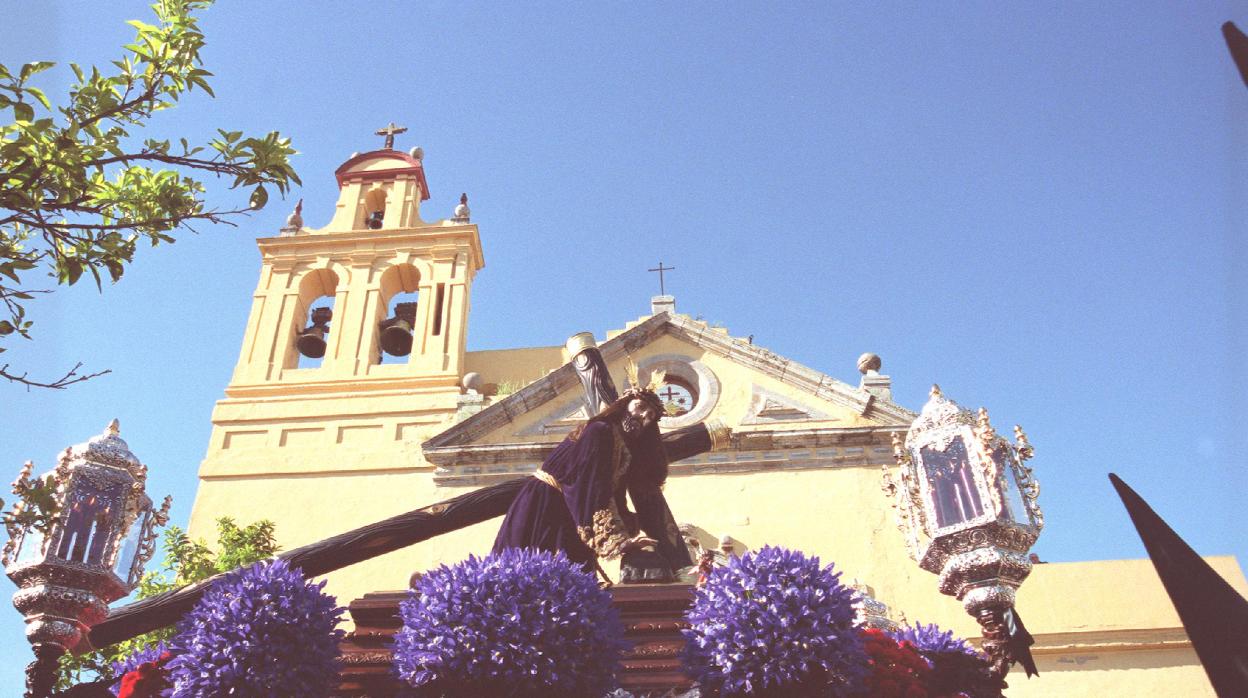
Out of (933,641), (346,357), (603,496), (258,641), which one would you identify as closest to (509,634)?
(258,641)

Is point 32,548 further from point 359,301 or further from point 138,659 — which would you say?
point 359,301

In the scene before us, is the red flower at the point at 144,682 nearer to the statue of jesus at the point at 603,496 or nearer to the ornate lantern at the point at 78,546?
the ornate lantern at the point at 78,546

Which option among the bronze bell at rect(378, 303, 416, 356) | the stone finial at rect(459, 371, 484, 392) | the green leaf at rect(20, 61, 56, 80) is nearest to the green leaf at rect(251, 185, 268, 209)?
the green leaf at rect(20, 61, 56, 80)

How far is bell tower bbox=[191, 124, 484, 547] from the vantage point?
15.7 meters

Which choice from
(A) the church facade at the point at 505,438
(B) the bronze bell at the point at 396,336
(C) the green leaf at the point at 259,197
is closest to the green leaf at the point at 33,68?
(C) the green leaf at the point at 259,197

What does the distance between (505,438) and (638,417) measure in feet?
36.5

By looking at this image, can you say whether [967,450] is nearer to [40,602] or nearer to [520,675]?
[520,675]

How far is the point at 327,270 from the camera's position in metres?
18.5

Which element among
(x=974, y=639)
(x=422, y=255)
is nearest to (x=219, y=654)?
(x=974, y=639)

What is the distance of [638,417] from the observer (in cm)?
457

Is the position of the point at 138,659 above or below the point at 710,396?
below

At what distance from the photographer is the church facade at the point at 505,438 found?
44.7 feet

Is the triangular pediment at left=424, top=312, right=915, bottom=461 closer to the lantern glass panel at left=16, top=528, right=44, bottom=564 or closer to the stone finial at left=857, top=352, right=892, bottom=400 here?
the stone finial at left=857, top=352, right=892, bottom=400

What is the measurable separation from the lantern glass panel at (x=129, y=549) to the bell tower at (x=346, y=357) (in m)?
10.9
